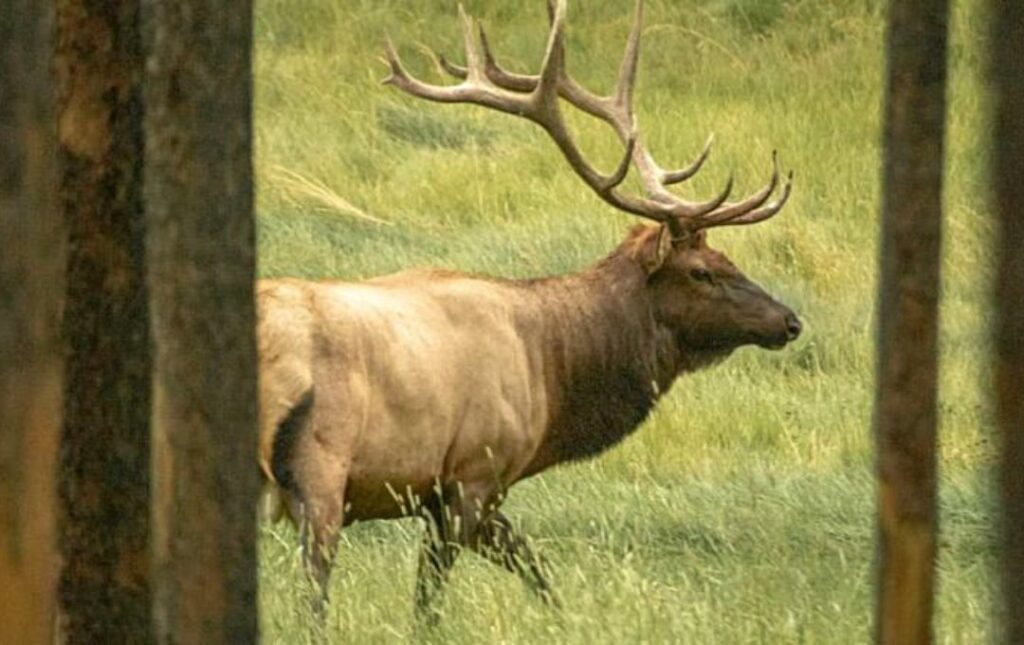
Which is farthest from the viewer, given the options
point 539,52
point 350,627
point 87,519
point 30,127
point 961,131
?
point 539,52

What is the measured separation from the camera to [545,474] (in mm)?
10180

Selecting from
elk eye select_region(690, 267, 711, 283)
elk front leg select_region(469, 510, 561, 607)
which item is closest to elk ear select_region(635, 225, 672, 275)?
elk eye select_region(690, 267, 711, 283)

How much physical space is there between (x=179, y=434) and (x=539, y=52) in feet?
54.0

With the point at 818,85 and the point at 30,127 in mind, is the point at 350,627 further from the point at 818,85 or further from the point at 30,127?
the point at 818,85

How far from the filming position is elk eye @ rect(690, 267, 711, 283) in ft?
31.1

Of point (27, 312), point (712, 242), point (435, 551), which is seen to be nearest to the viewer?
point (27, 312)

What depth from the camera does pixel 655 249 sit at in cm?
946

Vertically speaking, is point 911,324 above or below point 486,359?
above

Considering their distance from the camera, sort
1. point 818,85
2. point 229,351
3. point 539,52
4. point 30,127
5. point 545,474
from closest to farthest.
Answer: point 30,127
point 229,351
point 545,474
point 818,85
point 539,52

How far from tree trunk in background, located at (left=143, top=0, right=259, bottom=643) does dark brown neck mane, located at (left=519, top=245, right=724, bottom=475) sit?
613cm

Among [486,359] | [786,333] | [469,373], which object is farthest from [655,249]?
[469,373]

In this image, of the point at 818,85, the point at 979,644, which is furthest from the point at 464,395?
the point at 818,85

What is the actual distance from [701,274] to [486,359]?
47.7 inches

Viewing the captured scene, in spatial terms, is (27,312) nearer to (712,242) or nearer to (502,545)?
(502,545)
